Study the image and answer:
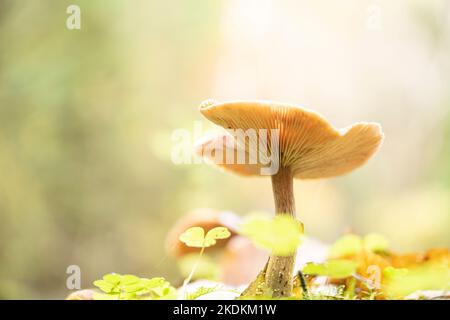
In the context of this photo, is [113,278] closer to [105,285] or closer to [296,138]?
[105,285]

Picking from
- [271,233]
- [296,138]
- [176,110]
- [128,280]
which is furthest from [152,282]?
[176,110]

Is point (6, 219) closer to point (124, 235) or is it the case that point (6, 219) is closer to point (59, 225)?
point (59, 225)

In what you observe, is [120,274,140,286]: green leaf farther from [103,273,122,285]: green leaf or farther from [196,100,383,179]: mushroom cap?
[196,100,383,179]: mushroom cap

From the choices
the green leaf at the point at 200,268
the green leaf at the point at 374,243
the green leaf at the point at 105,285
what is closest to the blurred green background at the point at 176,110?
the green leaf at the point at 200,268

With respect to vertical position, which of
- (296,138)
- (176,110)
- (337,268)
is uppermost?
(176,110)
